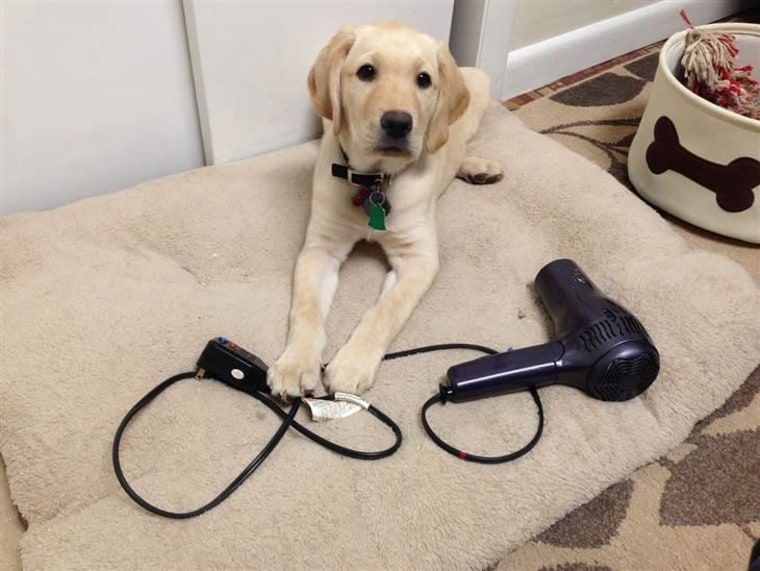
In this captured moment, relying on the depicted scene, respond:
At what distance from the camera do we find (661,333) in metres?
1.50

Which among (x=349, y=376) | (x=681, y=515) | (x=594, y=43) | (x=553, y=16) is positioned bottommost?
(x=681, y=515)

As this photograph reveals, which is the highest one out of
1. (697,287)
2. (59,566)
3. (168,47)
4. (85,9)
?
(85,9)

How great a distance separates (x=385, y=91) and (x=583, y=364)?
68cm

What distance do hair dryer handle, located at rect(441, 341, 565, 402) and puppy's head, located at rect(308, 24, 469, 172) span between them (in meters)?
0.46

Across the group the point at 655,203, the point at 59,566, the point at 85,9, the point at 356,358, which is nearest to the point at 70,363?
the point at 59,566

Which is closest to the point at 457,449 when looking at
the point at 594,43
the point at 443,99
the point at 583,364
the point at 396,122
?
the point at 583,364

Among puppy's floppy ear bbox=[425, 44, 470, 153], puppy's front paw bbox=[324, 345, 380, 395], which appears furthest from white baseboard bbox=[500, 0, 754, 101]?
puppy's front paw bbox=[324, 345, 380, 395]


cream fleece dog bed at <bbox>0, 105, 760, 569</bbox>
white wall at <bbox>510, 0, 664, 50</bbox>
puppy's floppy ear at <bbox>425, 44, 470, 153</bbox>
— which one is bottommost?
cream fleece dog bed at <bbox>0, 105, 760, 569</bbox>

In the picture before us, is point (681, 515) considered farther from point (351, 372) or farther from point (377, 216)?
point (377, 216)

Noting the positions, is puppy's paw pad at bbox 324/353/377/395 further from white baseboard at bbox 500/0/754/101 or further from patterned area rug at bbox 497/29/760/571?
white baseboard at bbox 500/0/754/101

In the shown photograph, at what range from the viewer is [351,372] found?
1.36 meters

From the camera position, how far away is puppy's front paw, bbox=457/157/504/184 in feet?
6.31

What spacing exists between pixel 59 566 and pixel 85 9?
1226mm

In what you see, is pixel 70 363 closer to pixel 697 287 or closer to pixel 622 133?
pixel 697 287
